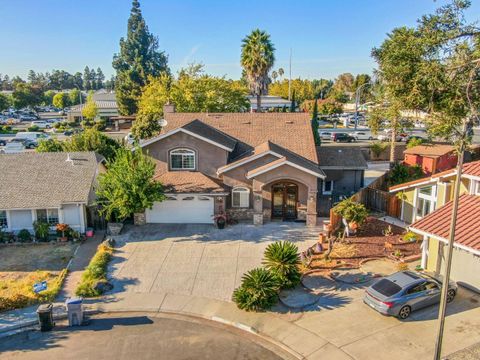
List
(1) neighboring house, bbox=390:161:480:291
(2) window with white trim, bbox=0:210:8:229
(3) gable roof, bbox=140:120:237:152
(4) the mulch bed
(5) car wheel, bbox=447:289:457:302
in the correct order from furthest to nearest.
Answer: (3) gable roof, bbox=140:120:237:152 → (2) window with white trim, bbox=0:210:8:229 → (4) the mulch bed → (1) neighboring house, bbox=390:161:480:291 → (5) car wheel, bbox=447:289:457:302

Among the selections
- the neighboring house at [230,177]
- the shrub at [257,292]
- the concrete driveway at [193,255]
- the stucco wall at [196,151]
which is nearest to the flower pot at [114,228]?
the concrete driveway at [193,255]

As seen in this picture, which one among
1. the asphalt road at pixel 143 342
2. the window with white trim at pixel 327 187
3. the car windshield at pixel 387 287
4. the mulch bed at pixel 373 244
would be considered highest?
the window with white trim at pixel 327 187

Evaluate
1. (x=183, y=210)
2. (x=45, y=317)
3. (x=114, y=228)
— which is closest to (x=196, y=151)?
(x=183, y=210)

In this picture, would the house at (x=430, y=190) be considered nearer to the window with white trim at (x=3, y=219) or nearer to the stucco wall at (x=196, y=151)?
the stucco wall at (x=196, y=151)

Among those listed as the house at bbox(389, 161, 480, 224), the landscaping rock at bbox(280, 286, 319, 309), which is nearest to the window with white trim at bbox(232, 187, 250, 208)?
the house at bbox(389, 161, 480, 224)

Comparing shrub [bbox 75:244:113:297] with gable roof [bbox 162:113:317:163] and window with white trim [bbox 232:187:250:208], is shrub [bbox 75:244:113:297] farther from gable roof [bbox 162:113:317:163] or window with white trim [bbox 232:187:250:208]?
gable roof [bbox 162:113:317:163]

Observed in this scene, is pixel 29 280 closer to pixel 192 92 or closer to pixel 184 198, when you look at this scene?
pixel 184 198
